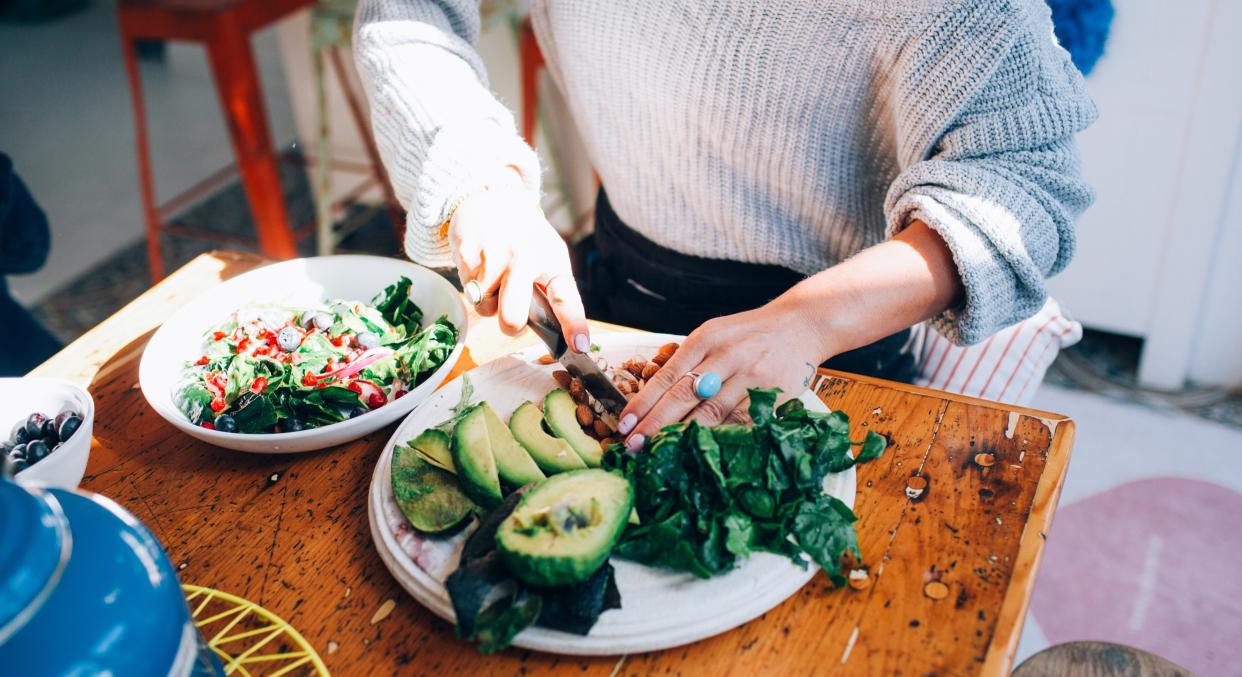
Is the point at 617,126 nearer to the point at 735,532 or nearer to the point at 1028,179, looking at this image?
the point at 1028,179

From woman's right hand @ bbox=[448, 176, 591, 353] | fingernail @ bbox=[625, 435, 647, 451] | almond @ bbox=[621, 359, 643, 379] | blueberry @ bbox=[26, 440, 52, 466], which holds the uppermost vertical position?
woman's right hand @ bbox=[448, 176, 591, 353]

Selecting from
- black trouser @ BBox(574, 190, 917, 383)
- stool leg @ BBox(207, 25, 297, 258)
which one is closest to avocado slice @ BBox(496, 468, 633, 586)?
black trouser @ BBox(574, 190, 917, 383)

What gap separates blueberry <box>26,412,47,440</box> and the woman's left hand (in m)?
0.62

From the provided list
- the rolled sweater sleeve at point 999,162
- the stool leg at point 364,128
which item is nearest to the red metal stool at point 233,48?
→ the stool leg at point 364,128

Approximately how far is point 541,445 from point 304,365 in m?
0.35

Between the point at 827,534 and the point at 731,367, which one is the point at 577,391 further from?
the point at 827,534

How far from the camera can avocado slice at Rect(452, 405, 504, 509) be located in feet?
2.89

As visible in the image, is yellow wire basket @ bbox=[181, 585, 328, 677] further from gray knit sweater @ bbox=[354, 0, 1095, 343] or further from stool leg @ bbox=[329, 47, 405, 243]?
stool leg @ bbox=[329, 47, 405, 243]

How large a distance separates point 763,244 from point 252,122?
5.97 feet

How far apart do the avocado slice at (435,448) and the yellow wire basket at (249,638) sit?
21cm

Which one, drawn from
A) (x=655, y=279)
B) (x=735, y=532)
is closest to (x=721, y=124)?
(x=655, y=279)

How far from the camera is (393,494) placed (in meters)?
0.92

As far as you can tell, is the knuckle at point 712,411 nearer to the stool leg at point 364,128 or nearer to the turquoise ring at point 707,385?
the turquoise ring at point 707,385

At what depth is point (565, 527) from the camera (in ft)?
2.55
